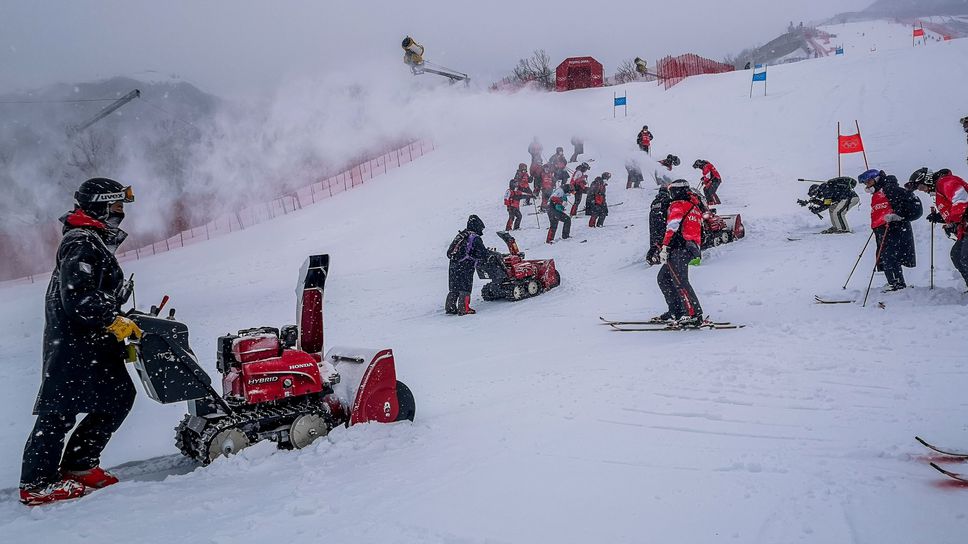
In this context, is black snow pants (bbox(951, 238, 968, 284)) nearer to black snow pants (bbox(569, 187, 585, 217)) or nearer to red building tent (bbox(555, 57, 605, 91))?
black snow pants (bbox(569, 187, 585, 217))

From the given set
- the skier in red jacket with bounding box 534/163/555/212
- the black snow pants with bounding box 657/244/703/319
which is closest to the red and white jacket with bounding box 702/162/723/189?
the skier in red jacket with bounding box 534/163/555/212

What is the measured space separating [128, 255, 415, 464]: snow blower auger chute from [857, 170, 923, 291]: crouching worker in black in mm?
6960

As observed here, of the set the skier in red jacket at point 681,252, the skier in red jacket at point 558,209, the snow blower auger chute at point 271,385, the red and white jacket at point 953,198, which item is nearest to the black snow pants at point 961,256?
the red and white jacket at point 953,198

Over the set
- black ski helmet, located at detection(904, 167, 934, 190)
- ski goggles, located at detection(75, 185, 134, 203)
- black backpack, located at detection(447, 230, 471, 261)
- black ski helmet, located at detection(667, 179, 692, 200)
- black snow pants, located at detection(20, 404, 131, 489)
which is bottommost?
black snow pants, located at detection(20, 404, 131, 489)

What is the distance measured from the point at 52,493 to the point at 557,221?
12865 millimetres

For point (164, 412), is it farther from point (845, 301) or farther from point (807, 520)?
point (845, 301)

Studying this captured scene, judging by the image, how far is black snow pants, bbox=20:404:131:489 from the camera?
3443 mm

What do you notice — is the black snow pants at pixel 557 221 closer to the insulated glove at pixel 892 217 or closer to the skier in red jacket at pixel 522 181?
the skier in red jacket at pixel 522 181

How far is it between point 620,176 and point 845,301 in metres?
14.4

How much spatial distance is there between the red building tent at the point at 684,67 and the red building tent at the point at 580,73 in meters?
4.40

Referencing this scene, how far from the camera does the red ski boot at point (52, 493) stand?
338cm

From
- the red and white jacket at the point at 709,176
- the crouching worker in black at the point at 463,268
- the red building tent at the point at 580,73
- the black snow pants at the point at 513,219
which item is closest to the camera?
the crouching worker in black at the point at 463,268

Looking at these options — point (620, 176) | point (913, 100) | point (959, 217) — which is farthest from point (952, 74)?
point (959, 217)

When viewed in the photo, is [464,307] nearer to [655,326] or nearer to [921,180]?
[655,326]
